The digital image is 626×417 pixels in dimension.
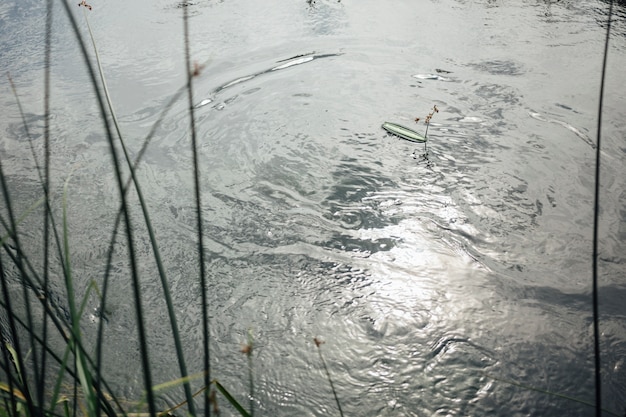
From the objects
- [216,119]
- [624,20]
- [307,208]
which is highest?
[624,20]

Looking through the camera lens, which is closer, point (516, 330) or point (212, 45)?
point (516, 330)

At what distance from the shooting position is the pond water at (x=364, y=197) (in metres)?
1.08

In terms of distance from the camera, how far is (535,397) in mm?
996

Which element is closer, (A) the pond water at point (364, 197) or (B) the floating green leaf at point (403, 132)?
(A) the pond water at point (364, 197)

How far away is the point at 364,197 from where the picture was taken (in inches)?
61.1

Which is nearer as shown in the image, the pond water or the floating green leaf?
the pond water

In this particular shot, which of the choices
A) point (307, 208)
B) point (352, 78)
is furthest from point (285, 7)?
point (307, 208)

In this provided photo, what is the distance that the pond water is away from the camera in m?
1.08

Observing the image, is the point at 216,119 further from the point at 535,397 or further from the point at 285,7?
the point at 535,397

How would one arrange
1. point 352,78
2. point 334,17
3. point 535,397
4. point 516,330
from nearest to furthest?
1. point 535,397
2. point 516,330
3. point 352,78
4. point 334,17

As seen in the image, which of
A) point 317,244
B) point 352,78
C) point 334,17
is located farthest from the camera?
point 334,17

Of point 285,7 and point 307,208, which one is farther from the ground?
point 285,7

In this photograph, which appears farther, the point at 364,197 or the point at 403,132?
the point at 403,132

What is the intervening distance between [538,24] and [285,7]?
4.51ft
